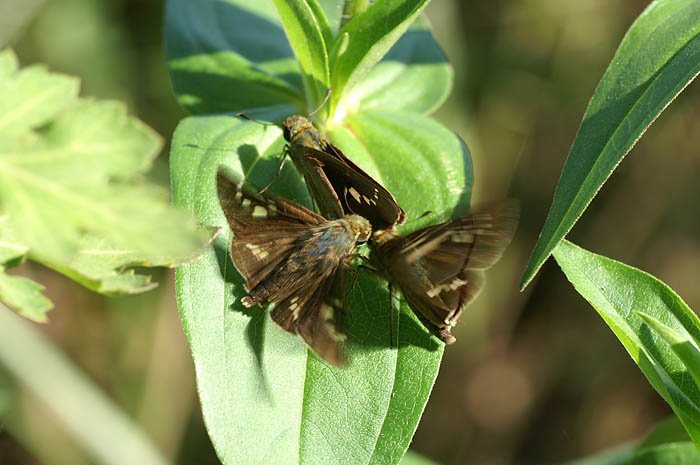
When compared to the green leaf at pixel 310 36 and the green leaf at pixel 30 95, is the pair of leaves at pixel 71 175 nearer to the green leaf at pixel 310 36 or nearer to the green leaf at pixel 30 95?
the green leaf at pixel 30 95

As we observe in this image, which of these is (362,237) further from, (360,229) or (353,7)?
(353,7)

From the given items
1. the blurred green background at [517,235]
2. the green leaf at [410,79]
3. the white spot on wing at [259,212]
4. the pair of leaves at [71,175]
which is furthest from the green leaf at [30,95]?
the blurred green background at [517,235]

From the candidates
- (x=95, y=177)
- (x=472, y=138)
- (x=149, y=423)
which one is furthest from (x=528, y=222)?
(x=95, y=177)

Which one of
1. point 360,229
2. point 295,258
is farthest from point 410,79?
point 295,258

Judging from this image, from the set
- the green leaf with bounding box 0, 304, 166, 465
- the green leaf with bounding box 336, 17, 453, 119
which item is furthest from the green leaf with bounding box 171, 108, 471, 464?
the green leaf with bounding box 0, 304, 166, 465

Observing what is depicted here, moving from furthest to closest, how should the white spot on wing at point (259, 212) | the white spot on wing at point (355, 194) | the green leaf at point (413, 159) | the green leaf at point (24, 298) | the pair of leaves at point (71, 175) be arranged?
the white spot on wing at point (355, 194) → the green leaf at point (413, 159) → the white spot on wing at point (259, 212) → the green leaf at point (24, 298) → the pair of leaves at point (71, 175)

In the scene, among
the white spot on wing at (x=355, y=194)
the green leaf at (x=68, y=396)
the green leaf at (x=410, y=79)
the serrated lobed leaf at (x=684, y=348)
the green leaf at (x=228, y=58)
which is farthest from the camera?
the green leaf at (x=68, y=396)

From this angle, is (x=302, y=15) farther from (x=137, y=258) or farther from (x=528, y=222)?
(x=528, y=222)
